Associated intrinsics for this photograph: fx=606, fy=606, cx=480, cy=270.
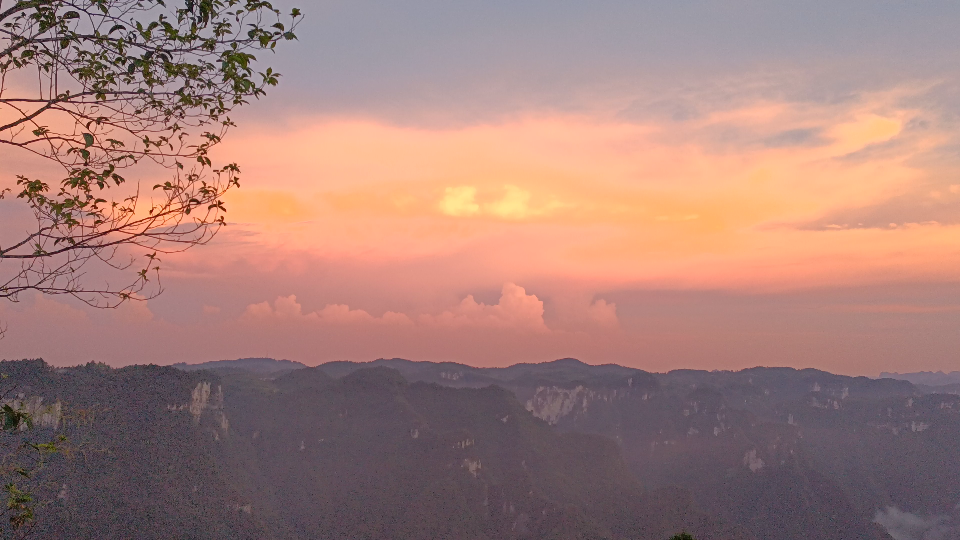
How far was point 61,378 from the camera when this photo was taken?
182 metres

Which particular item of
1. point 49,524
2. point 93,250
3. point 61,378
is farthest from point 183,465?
point 93,250

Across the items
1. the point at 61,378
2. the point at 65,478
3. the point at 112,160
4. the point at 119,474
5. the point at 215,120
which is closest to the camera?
the point at 112,160

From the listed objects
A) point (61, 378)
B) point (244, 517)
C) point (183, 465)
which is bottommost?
point (244, 517)

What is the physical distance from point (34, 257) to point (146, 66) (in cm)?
527

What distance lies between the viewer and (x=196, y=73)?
15.6 metres

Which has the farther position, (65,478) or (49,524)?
(65,478)

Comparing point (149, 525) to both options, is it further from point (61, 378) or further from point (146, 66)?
point (146, 66)

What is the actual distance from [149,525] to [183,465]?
45.6 m

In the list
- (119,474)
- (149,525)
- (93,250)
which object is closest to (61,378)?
(119,474)

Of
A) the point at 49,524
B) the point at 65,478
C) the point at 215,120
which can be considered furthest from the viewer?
the point at 65,478

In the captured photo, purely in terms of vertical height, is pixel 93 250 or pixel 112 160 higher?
pixel 112 160

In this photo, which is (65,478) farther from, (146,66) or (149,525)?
(146,66)

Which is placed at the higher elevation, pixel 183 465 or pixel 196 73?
pixel 196 73

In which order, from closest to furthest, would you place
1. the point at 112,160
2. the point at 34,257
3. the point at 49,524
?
the point at 34,257
the point at 112,160
the point at 49,524
